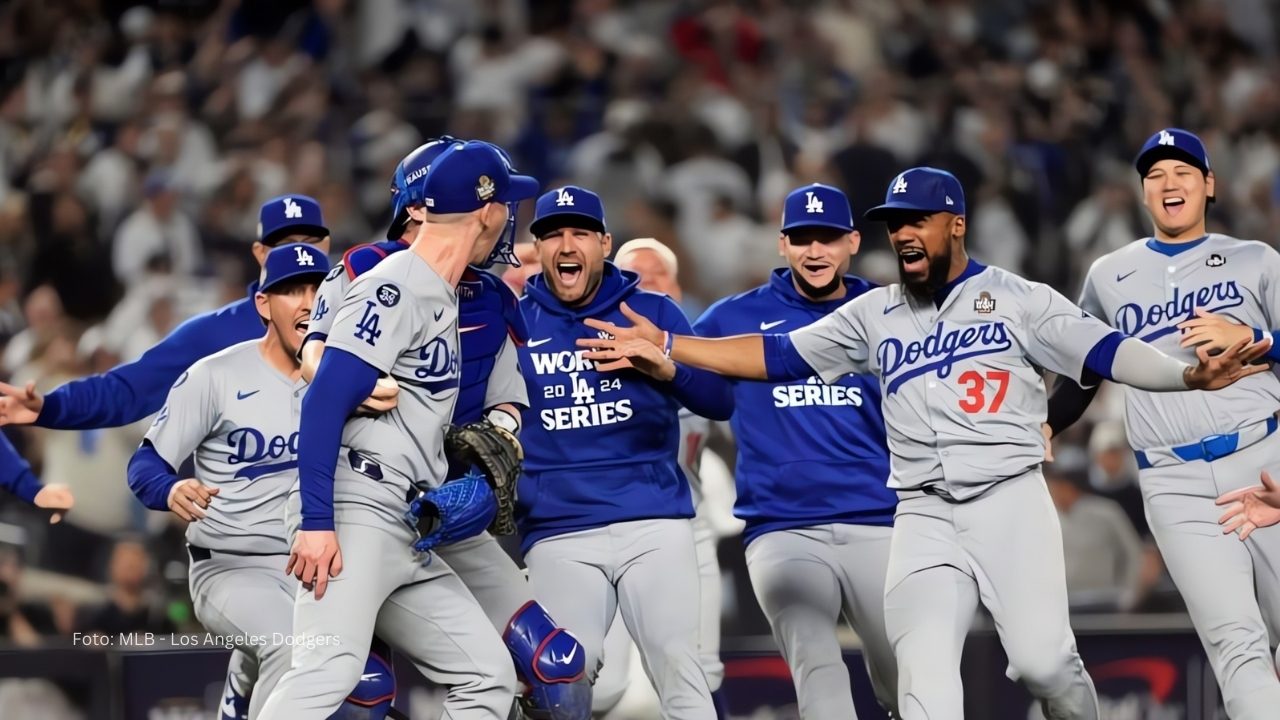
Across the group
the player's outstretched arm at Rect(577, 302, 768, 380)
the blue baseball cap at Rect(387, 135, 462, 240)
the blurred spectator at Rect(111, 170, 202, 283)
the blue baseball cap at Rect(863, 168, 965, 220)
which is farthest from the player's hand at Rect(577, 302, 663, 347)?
the blurred spectator at Rect(111, 170, 202, 283)

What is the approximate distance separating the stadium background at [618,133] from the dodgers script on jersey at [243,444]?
2767 mm

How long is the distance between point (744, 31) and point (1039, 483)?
27.4 ft

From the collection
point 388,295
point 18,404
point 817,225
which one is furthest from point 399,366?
point 817,225

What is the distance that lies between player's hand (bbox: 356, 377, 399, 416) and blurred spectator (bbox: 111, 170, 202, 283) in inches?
266

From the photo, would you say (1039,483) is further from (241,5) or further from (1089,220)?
(241,5)

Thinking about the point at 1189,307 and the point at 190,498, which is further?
the point at 1189,307

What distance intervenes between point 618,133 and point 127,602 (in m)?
5.17

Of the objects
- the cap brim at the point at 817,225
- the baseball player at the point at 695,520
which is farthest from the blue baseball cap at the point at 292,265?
the cap brim at the point at 817,225

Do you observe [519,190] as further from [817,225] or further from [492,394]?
[817,225]

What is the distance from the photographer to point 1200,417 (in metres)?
6.40

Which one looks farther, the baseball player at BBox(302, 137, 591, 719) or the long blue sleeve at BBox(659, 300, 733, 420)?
the long blue sleeve at BBox(659, 300, 733, 420)

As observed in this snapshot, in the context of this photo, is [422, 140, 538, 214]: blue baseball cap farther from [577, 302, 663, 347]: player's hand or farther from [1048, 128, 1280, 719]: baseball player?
[1048, 128, 1280, 719]: baseball player

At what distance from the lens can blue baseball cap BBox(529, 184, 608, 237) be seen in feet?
21.8

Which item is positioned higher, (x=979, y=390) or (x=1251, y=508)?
(x=979, y=390)
